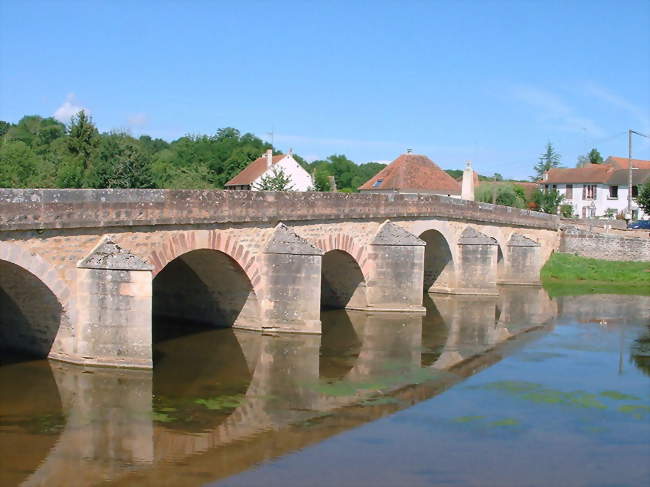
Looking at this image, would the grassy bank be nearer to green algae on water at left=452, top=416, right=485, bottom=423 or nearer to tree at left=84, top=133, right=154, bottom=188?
green algae on water at left=452, top=416, right=485, bottom=423

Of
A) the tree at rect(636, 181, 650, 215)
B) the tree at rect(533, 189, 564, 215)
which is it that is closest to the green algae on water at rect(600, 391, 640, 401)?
the tree at rect(636, 181, 650, 215)

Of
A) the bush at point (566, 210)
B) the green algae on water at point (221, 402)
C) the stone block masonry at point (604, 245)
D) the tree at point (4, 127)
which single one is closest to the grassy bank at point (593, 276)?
the stone block masonry at point (604, 245)

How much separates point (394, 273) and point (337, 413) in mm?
10406

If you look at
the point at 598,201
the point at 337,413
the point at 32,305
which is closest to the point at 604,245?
the point at 598,201

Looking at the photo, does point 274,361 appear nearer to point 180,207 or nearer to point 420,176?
point 180,207

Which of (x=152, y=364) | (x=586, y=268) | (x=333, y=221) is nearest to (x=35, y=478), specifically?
(x=152, y=364)

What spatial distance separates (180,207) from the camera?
15.8 metres

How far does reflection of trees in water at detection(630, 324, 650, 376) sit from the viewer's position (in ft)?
56.0

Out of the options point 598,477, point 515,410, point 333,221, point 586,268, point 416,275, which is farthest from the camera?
point 586,268

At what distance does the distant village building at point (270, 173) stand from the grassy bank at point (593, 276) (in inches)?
745

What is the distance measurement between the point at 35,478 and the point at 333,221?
12.8 meters

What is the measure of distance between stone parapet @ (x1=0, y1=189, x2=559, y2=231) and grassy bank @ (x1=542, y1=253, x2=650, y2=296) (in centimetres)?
1131

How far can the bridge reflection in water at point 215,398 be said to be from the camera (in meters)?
10.1

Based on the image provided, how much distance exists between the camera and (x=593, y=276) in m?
34.4
